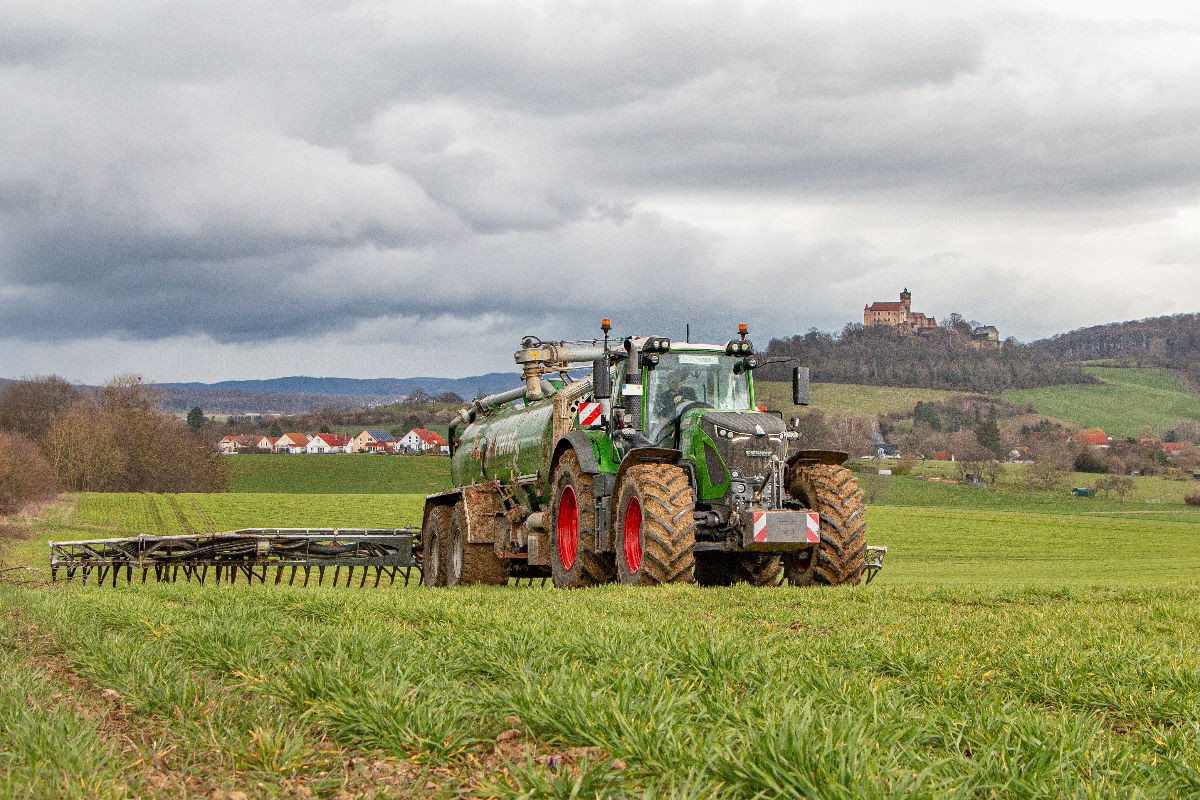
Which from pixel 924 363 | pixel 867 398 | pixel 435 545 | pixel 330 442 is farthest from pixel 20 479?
pixel 924 363

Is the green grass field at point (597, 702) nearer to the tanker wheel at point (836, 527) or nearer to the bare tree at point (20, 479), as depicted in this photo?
the tanker wheel at point (836, 527)

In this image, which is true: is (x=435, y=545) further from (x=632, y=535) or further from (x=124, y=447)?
(x=124, y=447)

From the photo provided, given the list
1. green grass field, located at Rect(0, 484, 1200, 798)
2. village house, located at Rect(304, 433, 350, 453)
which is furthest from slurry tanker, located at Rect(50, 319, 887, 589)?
village house, located at Rect(304, 433, 350, 453)

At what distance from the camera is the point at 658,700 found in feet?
14.9

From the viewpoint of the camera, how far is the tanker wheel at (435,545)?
1998 centimetres

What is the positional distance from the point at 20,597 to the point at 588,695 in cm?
876

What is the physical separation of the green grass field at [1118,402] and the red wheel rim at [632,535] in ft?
460

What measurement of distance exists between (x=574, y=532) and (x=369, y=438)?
383 ft

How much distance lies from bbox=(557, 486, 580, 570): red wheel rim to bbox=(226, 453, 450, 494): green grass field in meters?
62.6

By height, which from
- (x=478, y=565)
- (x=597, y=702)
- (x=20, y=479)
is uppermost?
(x=597, y=702)

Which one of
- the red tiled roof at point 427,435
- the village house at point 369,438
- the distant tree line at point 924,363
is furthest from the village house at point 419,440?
the distant tree line at point 924,363

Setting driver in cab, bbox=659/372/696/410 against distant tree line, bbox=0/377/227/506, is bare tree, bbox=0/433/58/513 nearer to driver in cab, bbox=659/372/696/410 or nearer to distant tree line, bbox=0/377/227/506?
distant tree line, bbox=0/377/227/506

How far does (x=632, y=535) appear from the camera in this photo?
515 inches

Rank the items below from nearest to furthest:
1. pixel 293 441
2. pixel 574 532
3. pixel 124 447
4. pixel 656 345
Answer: pixel 656 345
pixel 574 532
pixel 124 447
pixel 293 441
